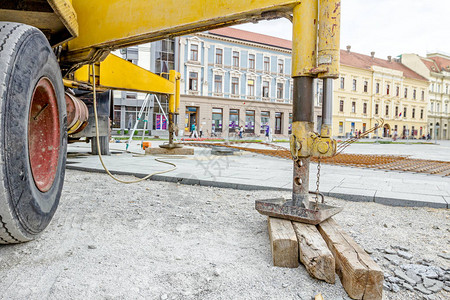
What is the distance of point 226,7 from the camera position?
237 centimetres

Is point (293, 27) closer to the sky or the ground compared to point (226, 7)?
closer to the ground

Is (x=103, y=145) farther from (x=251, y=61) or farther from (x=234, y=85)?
(x=251, y=61)

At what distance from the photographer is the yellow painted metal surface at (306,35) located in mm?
2186

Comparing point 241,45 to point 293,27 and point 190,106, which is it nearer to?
point 190,106

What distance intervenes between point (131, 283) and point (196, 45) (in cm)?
3152

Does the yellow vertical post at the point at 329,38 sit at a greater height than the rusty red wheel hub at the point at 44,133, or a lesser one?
greater

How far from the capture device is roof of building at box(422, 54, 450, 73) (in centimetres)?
5194

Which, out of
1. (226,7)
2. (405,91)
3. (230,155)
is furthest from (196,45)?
(405,91)

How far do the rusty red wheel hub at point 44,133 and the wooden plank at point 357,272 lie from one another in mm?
1886

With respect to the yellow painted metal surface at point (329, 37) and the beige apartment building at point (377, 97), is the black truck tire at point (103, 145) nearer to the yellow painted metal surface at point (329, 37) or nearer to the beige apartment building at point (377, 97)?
the yellow painted metal surface at point (329, 37)

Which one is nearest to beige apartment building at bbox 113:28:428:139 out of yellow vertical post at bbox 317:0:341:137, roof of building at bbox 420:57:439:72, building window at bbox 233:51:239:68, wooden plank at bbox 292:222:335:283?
building window at bbox 233:51:239:68

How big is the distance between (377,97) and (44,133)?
47.8 meters

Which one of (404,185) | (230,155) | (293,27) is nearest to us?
(293,27)

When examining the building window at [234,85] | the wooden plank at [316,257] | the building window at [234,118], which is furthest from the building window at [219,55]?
the wooden plank at [316,257]
